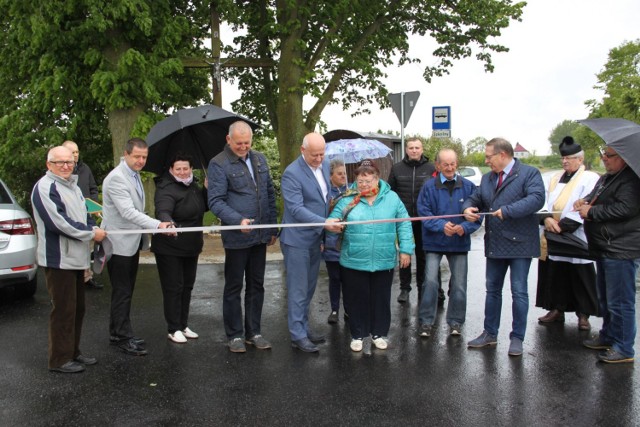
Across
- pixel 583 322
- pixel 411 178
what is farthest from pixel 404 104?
pixel 583 322

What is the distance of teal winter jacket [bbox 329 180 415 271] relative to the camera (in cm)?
505

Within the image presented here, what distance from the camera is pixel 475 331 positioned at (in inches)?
229

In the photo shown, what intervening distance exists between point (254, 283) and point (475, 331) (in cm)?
226

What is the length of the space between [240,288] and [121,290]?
1086 millimetres

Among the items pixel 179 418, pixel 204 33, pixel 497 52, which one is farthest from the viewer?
pixel 497 52

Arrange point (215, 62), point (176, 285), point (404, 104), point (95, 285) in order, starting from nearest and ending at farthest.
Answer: point (176, 285), point (95, 285), point (404, 104), point (215, 62)

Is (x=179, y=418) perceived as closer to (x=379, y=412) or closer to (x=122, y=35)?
(x=379, y=412)

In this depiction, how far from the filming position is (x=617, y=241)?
15.8ft

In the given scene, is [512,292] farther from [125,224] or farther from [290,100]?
[290,100]

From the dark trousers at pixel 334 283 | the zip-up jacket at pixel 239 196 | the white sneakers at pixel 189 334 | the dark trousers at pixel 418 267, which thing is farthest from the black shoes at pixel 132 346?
the dark trousers at pixel 418 267

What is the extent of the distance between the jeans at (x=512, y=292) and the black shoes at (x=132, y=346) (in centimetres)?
317

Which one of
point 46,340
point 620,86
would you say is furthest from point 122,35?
point 620,86

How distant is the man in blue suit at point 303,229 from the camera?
203 inches

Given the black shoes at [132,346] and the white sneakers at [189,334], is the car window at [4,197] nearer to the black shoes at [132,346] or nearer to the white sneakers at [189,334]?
the black shoes at [132,346]
